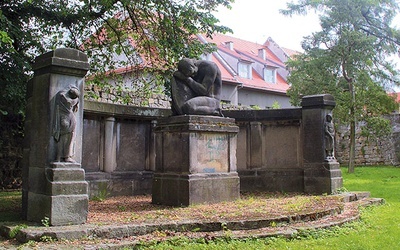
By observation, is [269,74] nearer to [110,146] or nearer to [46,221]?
[110,146]

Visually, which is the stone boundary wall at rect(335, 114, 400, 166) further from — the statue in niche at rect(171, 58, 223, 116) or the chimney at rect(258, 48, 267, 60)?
the statue in niche at rect(171, 58, 223, 116)

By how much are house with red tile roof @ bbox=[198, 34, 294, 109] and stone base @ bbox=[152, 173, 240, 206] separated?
832 inches

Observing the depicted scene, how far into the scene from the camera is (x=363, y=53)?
20328mm

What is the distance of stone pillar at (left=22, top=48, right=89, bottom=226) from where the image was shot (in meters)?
5.61

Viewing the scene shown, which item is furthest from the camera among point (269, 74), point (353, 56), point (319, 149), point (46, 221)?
point (269, 74)

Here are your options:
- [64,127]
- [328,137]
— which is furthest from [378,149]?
[64,127]

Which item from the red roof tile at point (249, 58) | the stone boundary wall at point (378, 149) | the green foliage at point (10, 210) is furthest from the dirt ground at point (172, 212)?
the red roof tile at point (249, 58)

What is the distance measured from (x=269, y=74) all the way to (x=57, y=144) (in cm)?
3171

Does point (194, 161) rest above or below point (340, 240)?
above

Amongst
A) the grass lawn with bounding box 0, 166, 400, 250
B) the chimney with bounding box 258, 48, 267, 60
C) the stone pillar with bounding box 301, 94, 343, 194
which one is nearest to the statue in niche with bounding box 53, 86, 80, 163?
the grass lawn with bounding box 0, 166, 400, 250

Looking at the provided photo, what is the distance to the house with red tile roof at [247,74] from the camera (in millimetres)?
30281

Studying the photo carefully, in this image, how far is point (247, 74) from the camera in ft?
110

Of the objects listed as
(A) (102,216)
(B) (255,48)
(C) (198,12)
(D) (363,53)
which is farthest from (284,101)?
(A) (102,216)

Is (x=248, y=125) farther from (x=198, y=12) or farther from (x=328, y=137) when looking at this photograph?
(x=198, y=12)
